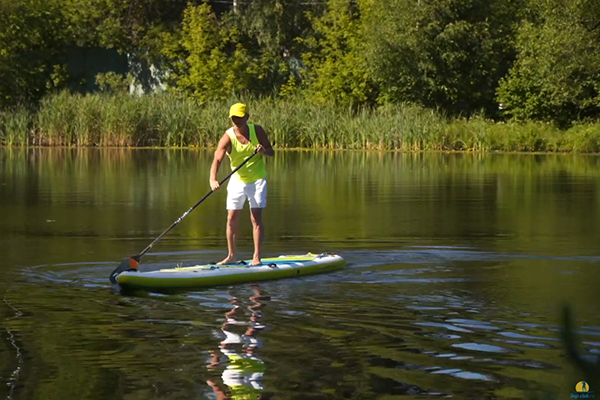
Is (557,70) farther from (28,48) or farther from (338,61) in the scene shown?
(28,48)

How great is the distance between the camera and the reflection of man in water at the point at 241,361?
7.50 metres

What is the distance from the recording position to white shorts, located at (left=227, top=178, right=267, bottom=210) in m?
12.8

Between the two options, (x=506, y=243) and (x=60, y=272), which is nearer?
(x=60, y=272)

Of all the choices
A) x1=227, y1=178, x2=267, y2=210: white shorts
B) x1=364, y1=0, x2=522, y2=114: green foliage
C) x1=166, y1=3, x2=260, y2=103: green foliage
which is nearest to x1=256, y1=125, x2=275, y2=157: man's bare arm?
x1=227, y1=178, x2=267, y2=210: white shorts

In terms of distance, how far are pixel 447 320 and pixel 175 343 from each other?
2276 mm

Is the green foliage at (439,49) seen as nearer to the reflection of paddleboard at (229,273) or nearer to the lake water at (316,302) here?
the lake water at (316,302)

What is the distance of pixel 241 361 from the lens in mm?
8344

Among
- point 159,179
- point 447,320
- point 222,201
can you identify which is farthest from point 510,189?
point 447,320

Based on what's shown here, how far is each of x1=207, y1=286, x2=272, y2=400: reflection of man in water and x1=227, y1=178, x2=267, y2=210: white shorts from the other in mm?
2520

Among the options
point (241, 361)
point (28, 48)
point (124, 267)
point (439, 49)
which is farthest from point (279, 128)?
point (241, 361)

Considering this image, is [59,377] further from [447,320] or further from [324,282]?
[324,282]

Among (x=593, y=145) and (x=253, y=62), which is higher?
(x=253, y=62)

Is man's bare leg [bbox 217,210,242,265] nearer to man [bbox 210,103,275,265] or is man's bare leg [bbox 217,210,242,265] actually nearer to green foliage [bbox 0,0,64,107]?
man [bbox 210,103,275,265]

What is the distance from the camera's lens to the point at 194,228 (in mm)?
17828
